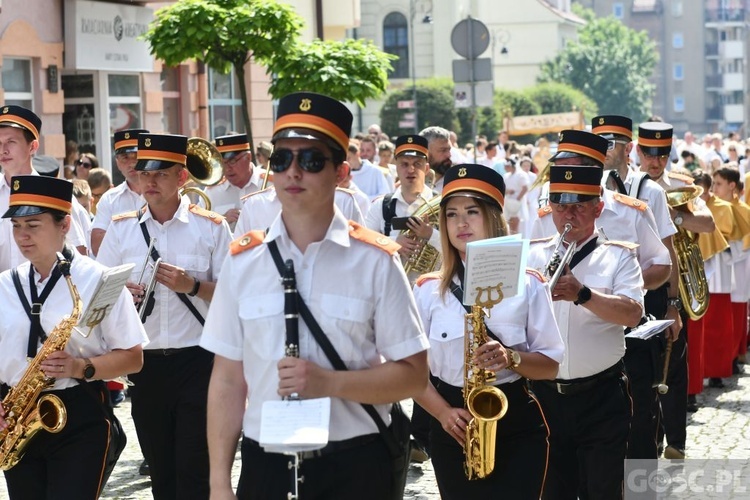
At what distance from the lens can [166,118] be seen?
2672cm

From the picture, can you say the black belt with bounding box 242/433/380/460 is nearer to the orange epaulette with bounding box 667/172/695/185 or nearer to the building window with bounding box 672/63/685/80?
the orange epaulette with bounding box 667/172/695/185

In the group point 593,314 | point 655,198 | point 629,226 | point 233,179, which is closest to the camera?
point 593,314

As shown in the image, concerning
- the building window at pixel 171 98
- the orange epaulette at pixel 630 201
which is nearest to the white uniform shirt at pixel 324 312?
the orange epaulette at pixel 630 201

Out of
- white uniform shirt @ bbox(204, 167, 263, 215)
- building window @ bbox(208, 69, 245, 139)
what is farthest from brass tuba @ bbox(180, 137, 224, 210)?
building window @ bbox(208, 69, 245, 139)

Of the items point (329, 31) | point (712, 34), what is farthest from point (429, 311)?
point (712, 34)

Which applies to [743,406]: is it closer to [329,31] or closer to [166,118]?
[166,118]

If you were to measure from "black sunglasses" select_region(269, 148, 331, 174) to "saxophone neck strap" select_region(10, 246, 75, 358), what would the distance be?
2106mm

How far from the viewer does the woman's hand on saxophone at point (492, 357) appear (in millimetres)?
5750

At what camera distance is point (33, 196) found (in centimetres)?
638

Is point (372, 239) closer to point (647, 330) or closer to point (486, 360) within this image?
point (486, 360)

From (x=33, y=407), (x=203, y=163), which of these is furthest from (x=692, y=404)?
(x=33, y=407)

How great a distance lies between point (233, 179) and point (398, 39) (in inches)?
2932

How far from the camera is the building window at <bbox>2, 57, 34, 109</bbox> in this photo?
832 inches

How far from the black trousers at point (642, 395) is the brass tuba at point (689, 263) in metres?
2.31
